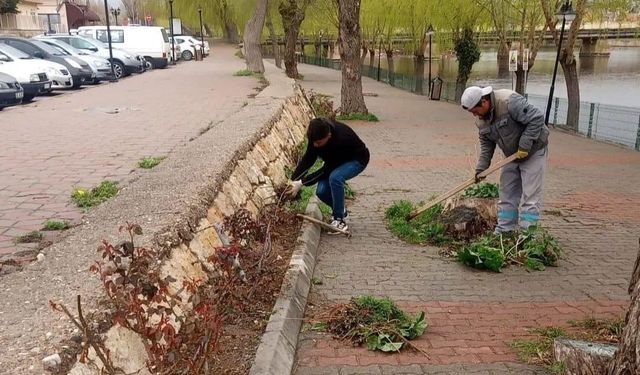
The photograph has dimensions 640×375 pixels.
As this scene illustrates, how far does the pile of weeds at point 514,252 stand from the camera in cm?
537

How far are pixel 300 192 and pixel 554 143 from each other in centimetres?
868

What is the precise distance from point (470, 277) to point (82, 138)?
622 cm

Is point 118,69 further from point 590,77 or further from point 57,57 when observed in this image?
point 590,77

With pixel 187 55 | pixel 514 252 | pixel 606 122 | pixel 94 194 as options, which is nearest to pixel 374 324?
pixel 514 252

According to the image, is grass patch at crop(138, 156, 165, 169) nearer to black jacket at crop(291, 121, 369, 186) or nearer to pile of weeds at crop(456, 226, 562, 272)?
black jacket at crop(291, 121, 369, 186)

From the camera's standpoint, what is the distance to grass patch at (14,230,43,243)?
4594 mm

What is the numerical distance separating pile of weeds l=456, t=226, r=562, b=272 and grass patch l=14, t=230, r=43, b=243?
3.57 meters

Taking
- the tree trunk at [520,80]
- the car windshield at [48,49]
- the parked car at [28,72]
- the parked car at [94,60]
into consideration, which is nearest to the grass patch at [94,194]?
the parked car at [28,72]

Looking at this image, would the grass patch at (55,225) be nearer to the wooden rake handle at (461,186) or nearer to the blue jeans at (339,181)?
the blue jeans at (339,181)

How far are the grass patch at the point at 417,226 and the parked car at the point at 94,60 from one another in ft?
50.3

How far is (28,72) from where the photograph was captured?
48.0 feet

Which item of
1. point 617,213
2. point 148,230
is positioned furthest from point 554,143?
point 148,230

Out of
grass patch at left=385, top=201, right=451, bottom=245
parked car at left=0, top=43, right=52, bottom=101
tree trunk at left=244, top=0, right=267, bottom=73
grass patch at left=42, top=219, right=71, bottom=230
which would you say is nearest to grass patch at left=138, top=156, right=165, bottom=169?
grass patch at left=42, top=219, right=71, bottom=230

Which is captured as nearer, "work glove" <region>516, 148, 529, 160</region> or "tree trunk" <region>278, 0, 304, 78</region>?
"work glove" <region>516, 148, 529, 160</region>
